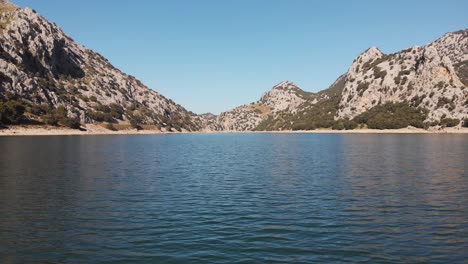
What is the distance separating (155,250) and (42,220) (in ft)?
40.3

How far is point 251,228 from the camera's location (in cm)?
2744

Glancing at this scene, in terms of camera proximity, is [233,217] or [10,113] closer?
[233,217]

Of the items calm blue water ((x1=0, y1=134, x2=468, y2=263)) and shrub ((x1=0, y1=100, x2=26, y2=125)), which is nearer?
calm blue water ((x1=0, y1=134, x2=468, y2=263))

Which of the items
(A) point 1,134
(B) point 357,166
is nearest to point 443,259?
(B) point 357,166

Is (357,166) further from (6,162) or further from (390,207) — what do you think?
(6,162)

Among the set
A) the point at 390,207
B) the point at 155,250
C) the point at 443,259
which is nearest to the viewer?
the point at 443,259

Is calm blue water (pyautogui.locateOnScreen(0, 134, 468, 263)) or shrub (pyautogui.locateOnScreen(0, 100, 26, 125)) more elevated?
shrub (pyautogui.locateOnScreen(0, 100, 26, 125))

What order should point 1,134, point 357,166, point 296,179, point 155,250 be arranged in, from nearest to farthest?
point 155,250 < point 296,179 < point 357,166 < point 1,134

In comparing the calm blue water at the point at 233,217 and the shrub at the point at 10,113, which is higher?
the shrub at the point at 10,113

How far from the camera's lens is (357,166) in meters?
65.2

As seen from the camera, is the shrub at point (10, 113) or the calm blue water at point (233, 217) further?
the shrub at point (10, 113)

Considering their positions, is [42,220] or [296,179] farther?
[296,179]

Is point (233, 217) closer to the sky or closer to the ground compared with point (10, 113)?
closer to the ground

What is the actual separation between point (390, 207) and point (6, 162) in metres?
61.9
